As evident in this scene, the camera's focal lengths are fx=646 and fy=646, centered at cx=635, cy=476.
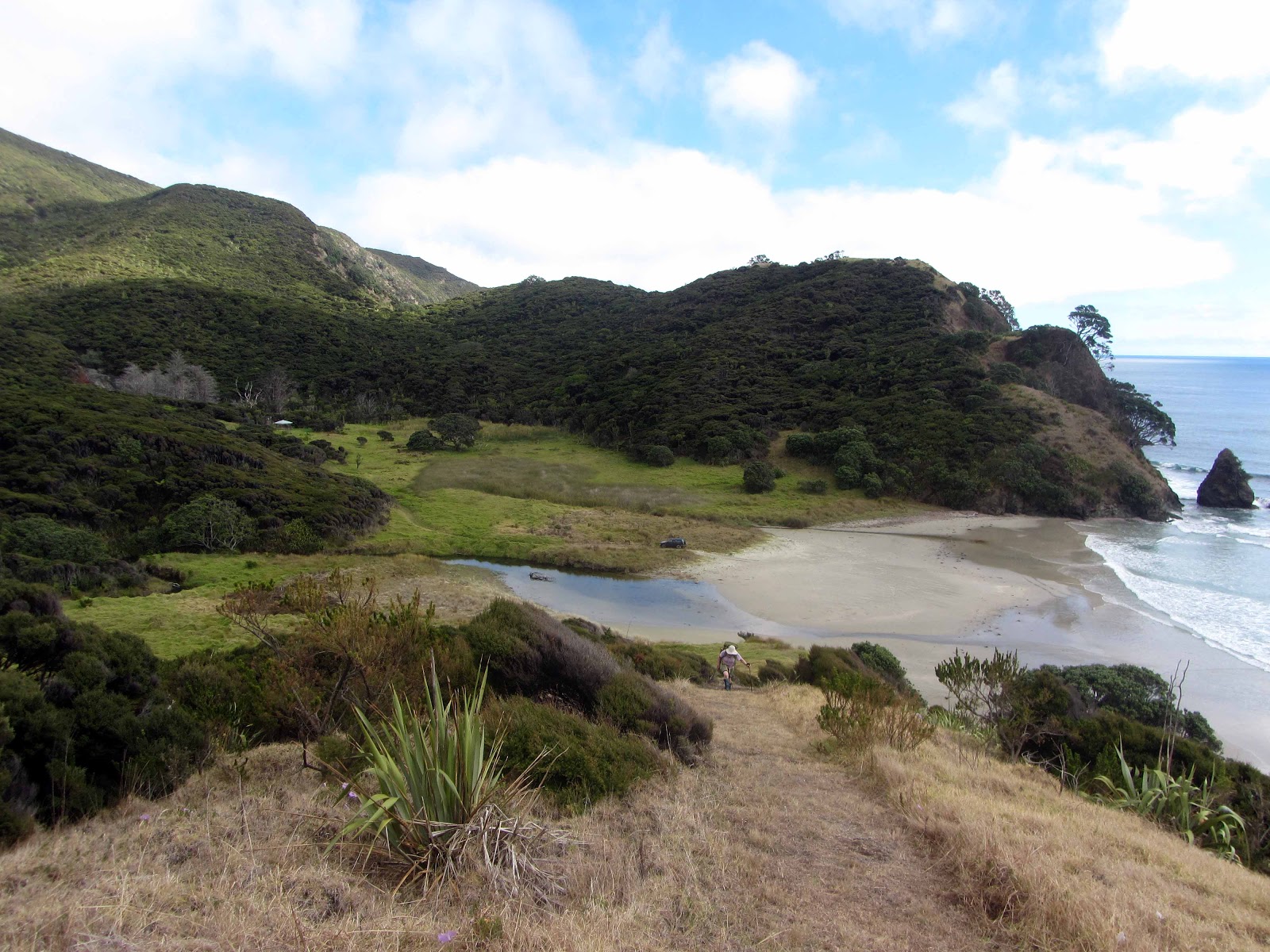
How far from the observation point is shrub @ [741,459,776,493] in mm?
38531

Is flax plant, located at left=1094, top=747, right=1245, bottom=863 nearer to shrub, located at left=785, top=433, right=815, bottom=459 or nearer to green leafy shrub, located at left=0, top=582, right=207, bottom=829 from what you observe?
green leafy shrub, located at left=0, top=582, right=207, bottom=829

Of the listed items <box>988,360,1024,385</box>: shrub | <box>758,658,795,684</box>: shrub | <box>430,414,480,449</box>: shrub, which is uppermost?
<box>988,360,1024,385</box>: shrub

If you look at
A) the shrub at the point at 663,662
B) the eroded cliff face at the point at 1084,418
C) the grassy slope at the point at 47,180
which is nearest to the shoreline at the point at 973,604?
the shrub at the point at 663,662

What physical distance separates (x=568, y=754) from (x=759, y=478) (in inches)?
1350

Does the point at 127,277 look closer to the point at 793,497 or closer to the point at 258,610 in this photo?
the point at 793,497

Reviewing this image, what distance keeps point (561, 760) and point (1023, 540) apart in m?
32.7

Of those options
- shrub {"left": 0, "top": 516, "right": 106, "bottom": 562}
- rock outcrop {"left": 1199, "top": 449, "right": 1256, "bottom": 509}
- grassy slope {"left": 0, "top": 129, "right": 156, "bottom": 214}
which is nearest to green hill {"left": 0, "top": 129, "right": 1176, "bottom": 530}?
grassy slope {"left": 0, "top": 129, "right": 156, "bottom": 214}

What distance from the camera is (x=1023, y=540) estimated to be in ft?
103

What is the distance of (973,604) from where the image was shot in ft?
71.9

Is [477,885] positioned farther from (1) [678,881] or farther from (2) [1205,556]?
(2) [1205,556]

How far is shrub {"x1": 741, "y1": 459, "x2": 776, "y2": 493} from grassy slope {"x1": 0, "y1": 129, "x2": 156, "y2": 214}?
86.4m

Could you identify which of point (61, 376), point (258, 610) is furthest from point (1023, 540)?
point (61, 376)

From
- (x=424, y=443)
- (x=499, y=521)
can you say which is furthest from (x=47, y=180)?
(x=499, y=521)

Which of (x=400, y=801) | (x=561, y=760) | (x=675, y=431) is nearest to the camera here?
(x=400, y=801)
